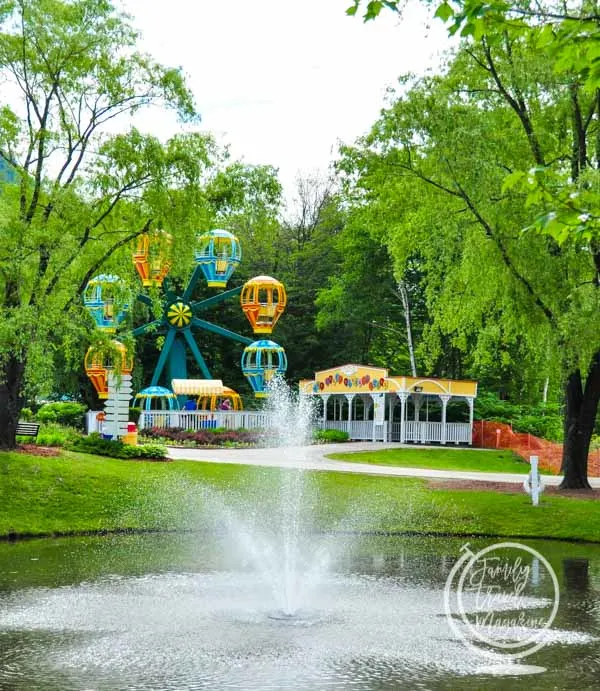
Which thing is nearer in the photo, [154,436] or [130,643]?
[130,643]

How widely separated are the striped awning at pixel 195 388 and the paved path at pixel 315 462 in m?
7.67

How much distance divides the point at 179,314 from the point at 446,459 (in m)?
16.7

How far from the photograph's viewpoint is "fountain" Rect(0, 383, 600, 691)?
832 cm

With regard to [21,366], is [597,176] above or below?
above

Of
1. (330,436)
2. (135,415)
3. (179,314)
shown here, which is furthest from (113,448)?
(179,314)

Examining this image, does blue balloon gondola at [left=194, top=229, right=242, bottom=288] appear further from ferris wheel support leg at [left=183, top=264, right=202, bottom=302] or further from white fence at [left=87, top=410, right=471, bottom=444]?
white fence at [left=87, top=410, right=471, bottom=444]

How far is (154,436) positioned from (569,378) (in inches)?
708

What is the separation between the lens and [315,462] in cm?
2828

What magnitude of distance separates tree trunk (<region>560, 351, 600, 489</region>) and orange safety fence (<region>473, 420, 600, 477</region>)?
6.62m

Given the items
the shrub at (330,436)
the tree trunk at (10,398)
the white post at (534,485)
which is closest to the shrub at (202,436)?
the shrub at (330,436)

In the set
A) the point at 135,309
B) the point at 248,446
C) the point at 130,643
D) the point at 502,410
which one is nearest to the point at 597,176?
the point at 130,643

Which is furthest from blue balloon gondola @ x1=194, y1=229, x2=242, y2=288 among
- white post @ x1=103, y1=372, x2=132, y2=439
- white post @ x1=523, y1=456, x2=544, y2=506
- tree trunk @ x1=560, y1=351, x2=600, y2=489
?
white post @ x1=523, y1=456, x2=544, y2=506

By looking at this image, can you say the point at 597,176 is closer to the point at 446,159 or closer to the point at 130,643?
the point at 446,159

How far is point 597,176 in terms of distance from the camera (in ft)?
57.8
